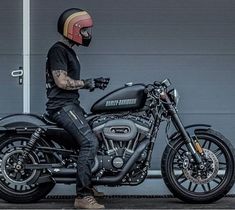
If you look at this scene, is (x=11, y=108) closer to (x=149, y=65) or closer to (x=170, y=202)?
(x=149, y=65)

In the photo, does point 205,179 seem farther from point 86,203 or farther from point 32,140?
point 32,140

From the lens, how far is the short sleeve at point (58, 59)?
8062 millimetres

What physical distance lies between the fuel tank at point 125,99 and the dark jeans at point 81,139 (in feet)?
0.90

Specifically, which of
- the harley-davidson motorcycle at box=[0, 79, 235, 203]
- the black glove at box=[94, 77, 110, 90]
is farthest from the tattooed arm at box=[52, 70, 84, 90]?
the harley-davidson motorcycle at box=[0, 79, 235, 203]

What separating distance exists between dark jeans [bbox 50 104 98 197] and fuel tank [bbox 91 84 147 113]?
275 millimetres

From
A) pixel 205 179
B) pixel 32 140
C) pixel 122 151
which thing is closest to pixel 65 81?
pixel 32 140

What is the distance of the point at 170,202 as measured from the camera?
8672mm

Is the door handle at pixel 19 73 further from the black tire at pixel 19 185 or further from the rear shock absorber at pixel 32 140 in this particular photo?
the rear shock absorber at pixel 32 140

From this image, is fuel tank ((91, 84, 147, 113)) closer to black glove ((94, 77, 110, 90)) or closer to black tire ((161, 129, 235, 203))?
black glove ((94, 77, 110, 90))

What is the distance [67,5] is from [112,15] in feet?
1.73

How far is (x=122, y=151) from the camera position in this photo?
8273 millimetres

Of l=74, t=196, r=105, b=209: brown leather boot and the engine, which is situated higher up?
the engine

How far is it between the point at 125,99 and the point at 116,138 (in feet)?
1.27

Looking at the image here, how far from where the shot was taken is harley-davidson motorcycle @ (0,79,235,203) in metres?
8.23
